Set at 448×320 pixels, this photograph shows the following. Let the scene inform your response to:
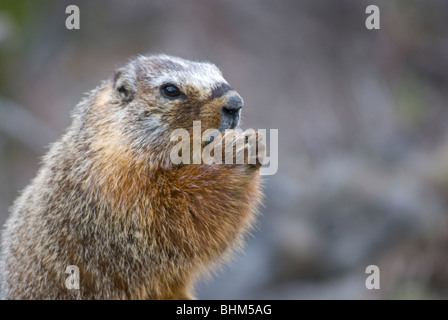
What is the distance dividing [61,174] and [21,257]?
2.45ft

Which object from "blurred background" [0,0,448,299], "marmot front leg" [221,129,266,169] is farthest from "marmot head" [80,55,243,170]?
"blurred background" [0,0,448,299]

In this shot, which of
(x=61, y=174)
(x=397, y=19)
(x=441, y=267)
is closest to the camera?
(x=61, y=174)

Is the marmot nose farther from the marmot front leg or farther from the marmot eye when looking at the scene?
the marmot eye

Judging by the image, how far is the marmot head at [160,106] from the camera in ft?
13.2

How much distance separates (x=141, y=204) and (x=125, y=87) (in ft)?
3.36

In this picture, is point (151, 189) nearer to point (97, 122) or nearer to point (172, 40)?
point (97, 122)

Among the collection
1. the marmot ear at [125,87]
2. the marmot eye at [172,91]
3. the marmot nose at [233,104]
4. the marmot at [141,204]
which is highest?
the marmot ear at [125,87]

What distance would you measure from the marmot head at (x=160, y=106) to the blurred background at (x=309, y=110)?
2937 millimetres

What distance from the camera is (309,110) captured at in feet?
39.9

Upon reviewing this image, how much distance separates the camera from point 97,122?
4.37 metres

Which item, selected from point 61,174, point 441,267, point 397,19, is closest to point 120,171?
point 61,174

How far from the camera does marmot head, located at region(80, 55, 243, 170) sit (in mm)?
4020
